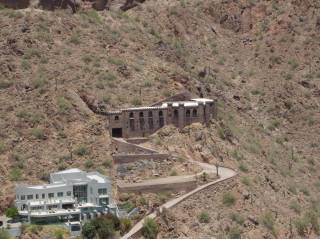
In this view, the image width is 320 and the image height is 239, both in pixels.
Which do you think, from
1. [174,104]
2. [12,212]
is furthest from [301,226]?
[12,212]

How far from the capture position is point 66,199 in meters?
61.0

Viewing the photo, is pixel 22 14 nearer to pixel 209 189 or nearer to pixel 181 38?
pixel 181 38

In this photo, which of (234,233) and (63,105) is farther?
(63,105)

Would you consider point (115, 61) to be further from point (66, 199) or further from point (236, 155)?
point (66, 199)

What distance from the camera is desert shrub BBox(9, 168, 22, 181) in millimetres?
63469

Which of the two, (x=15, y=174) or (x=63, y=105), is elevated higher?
(x=63, y=105)

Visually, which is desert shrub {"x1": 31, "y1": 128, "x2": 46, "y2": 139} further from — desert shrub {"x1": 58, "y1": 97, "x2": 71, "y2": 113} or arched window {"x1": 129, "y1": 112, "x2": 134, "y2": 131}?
arched window {"x1": 129, "y1": 112, "x2": 134, "y2": 131}

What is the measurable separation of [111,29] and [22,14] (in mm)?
6791

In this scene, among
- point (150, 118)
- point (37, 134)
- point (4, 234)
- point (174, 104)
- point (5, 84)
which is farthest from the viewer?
point (5, 84)

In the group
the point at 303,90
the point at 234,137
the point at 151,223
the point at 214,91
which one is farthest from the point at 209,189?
the point at 303,90

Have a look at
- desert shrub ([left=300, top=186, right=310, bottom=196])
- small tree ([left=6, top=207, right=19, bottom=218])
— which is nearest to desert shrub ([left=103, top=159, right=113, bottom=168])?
small tree ([left=6, top=207, right=19, bottom=218])

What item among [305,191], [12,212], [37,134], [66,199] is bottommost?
[305,191]

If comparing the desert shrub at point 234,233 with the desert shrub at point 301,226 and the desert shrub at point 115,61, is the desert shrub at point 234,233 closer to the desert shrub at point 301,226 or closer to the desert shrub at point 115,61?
the desert shrub at point 301,226

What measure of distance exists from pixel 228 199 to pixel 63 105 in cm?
1205
